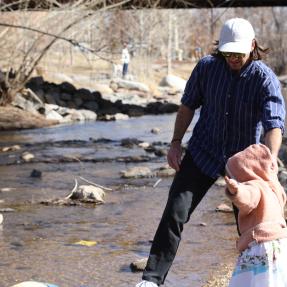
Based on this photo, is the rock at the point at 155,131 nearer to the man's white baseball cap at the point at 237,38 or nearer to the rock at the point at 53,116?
the rock at the point at 53,116

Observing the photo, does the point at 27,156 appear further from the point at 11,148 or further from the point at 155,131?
the point at 155,131

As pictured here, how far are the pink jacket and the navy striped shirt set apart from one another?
0.82 m

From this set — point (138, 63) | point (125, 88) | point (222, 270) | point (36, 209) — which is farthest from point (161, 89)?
point (222, 270)

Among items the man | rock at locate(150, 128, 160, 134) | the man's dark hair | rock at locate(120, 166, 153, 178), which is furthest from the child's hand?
rock at locate(150, 128, 160, 134)

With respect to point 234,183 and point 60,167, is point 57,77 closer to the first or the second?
point 60,167

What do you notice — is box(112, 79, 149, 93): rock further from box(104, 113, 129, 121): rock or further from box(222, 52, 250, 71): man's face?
box(222, 52, 250, 71): man's face

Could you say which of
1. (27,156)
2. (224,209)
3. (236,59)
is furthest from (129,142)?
(236,59)

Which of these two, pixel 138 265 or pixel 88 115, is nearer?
pixel 138 265

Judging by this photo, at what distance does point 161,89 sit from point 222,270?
121 ft

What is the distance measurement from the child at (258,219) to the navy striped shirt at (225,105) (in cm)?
84

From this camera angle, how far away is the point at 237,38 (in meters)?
4.82

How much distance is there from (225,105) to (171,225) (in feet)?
2.65

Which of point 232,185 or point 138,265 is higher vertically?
point 232,185

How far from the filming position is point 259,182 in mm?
4148
